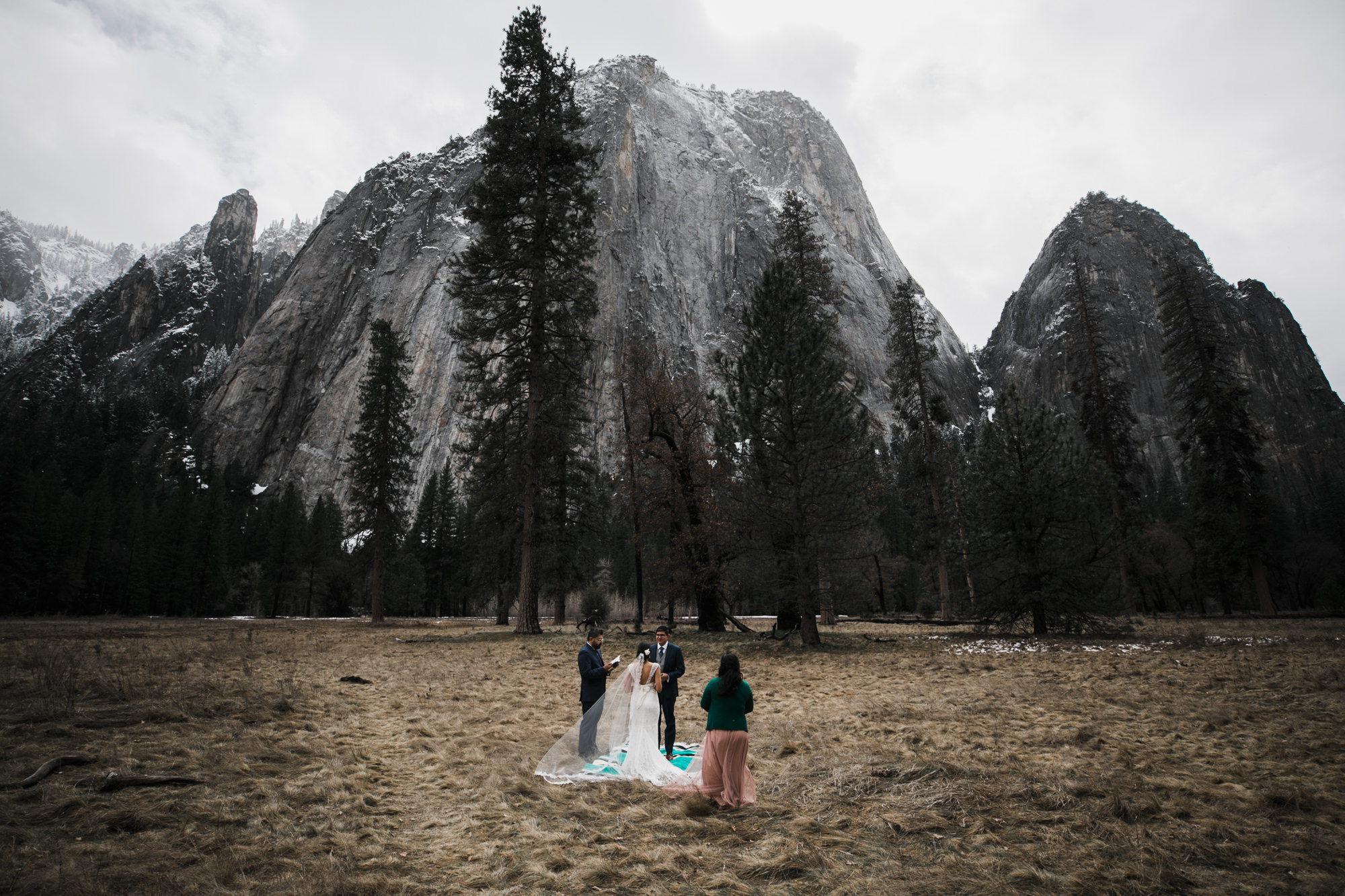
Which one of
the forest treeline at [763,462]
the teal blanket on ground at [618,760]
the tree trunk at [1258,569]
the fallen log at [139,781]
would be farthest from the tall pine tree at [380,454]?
the tree trunk at [1258,569]

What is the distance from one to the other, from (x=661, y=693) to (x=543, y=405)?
15.2 m

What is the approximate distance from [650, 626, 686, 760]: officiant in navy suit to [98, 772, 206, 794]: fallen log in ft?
14.7

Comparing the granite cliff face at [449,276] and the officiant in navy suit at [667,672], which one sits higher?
the granite cliff face at [449,276]

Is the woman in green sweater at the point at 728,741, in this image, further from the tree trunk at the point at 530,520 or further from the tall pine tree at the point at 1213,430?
the tall pine tree at the point at 1213,430

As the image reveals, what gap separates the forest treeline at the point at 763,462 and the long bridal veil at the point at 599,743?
31.1 feet

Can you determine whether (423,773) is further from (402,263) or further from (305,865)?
(402,263)

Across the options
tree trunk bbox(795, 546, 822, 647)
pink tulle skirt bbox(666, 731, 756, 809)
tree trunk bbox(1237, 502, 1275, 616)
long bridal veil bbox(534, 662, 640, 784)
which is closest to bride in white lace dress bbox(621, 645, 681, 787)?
long bridal veil bbox(534, 662, 640, 784)

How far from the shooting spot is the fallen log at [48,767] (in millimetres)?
4402

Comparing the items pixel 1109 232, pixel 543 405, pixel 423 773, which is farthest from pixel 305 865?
pixel 1109 232

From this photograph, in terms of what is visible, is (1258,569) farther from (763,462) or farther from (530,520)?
(530,520)

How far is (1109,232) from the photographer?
10831 centimetres

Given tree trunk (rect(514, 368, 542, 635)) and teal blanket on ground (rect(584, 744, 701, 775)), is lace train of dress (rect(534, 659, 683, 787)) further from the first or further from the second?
tree trunk (rect(514, 368, 542, 635))

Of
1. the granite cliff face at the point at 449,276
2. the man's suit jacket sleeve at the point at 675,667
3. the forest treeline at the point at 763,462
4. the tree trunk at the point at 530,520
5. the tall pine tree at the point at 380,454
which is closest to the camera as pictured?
the man's suit jacket sleeve at the point at 675,667

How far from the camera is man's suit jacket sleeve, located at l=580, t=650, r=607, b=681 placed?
7.26 m
